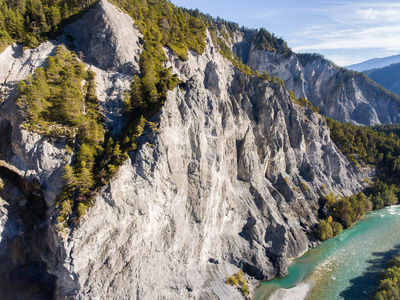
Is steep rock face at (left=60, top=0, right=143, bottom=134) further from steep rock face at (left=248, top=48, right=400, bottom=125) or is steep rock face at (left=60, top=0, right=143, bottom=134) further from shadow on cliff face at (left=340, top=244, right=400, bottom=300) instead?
steep rock face at (left=248, top=48, right=400, bottom=125)

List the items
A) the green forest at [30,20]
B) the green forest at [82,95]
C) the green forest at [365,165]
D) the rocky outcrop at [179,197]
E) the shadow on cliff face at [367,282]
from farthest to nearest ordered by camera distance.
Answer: the green forest at [365,165]
the green forest at [30,20]
the shadow on cliff face at [367,282]
the green forest at [82,95]
the rocky outcrop at [179,197]

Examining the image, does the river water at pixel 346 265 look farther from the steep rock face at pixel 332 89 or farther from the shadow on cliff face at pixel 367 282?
the steep rock face at pixel 332 89

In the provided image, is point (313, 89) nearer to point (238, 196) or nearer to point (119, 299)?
point (238, 196)

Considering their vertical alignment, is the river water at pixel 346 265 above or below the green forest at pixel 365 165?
below

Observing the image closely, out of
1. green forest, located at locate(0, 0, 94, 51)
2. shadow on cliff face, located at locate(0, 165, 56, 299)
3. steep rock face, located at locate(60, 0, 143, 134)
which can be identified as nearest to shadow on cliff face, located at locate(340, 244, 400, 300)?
shadow on cliff face, located at locate(0, 165, 56, 299)

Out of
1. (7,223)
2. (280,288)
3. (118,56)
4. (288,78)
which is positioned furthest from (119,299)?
(288,78)

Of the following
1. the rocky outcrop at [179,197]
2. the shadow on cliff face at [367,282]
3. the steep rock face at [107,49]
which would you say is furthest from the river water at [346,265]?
the steep rock face at [107,49]
